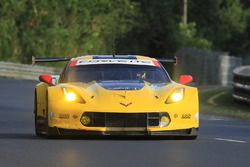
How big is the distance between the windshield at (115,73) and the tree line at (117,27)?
2845cm

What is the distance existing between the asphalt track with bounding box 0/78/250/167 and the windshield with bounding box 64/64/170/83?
1082 mm

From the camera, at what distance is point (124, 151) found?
11422 mm

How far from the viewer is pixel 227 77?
52.0m

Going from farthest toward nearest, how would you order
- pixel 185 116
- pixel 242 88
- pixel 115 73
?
pixel 242 88, pixel 115 73, pixel 185 116

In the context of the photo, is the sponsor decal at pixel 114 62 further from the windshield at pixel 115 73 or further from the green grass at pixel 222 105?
the green grass at pixel 222 105

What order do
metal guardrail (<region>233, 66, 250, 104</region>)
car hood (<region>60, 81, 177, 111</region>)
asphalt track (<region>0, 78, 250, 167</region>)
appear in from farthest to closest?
metal guardrail (<region>233, 66, 250, 104</region>) < car hood (<region>60, 81, 177, 111</region>) < asphalt track (<region>0, 78, 250, 167</region>)

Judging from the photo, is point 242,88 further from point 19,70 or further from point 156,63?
point 19,70


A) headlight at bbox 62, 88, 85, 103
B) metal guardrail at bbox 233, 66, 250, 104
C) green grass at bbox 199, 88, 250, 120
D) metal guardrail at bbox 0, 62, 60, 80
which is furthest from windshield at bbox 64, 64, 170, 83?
metal guardrail at bbox 0, 62, 60, 80

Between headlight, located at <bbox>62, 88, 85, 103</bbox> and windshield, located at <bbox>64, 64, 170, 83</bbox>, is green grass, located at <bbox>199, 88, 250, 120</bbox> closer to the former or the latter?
windshield, located at <bbox>64, 64, 170, 83</bbox>

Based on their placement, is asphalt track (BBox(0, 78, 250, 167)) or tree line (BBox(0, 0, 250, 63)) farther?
tree line (BBox(0, 0, 250, 63))

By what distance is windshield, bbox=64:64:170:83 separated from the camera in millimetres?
13656

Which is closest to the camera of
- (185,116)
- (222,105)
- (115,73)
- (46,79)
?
(185,116)

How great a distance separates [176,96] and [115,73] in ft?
4.53

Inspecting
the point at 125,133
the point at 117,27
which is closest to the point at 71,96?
the point at 125,133
